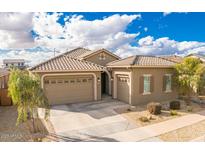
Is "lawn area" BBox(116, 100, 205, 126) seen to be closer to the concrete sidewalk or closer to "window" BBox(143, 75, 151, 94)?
the concrete sidewalk

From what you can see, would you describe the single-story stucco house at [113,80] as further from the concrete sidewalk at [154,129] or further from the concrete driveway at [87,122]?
the concrete sidewalk at [154,129]

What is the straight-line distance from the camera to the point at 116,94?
15.2 meters

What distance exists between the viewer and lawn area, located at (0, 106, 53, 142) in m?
7.36

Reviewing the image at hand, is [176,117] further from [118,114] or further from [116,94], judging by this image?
[116,94]

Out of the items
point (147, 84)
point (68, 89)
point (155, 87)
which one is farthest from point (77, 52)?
point (155, 87)

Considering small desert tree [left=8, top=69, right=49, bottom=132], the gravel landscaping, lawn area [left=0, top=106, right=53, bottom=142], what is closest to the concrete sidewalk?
the gravel landscaping

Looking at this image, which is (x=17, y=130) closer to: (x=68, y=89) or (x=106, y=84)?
(x=68, y=89)

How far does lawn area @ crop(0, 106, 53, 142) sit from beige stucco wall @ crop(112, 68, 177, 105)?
728cm

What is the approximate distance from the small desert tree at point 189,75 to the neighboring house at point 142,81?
1024 millimetres

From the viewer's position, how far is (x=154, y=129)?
27.5 feet

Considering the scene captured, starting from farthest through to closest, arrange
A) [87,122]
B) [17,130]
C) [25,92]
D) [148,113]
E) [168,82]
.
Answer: [168,82]
[148,113]
[87,122]
[17,130]
[25,92]

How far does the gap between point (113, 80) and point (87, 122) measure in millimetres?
6688
